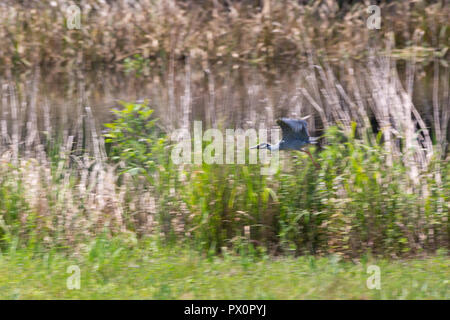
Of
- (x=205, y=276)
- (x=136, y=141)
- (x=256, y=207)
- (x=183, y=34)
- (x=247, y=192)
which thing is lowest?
(x=205, y=276)

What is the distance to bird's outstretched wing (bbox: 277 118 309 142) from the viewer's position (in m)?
6.18

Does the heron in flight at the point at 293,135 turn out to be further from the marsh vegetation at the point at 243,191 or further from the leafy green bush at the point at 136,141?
the leafy green bush at the point at 136,141

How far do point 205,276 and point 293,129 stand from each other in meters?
1.67

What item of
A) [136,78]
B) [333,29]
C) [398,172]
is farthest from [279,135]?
[333,29]

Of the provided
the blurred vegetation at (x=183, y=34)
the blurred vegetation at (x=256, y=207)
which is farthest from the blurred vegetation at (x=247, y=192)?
the blurred vegetation at (x=183, y=34)

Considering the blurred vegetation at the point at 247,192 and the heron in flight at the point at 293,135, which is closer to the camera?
the heron in flight at the point at 293,135

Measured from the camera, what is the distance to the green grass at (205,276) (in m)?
4.95

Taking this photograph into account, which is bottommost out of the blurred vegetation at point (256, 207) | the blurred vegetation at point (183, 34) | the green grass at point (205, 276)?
the green grass at point (205, 276)

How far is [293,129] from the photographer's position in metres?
6.23

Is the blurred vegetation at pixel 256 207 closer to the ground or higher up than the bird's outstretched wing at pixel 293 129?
closer to the ground

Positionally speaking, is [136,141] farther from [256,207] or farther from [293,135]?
[293,135]

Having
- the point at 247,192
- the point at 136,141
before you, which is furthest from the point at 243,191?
the point at 136,141

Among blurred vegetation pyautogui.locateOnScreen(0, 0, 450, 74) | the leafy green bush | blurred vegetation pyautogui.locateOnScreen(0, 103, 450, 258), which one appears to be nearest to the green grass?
blurred vegetation pyautogui.locateOnScreen(0, 103, 450, 258)

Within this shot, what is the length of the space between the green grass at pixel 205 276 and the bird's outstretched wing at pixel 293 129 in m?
1.13
